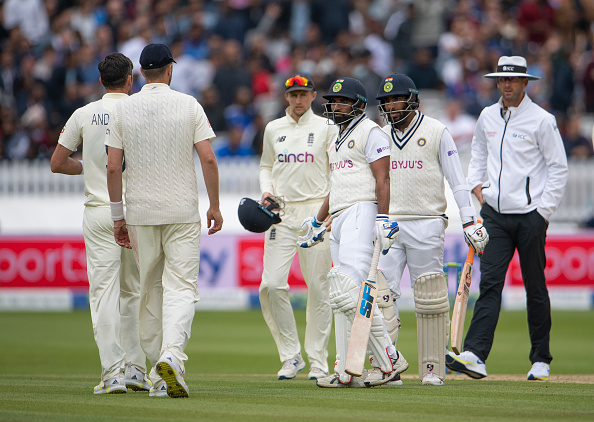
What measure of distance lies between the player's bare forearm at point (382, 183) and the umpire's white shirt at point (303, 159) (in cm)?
177

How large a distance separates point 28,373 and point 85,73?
1095 cm

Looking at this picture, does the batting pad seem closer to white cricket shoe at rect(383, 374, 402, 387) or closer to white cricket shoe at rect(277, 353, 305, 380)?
white cricket shoe at rect(383, 374, 402, 387)

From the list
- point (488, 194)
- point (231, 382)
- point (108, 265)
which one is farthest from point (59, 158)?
point (488, 194)

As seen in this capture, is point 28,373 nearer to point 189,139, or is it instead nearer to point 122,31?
point 189,139

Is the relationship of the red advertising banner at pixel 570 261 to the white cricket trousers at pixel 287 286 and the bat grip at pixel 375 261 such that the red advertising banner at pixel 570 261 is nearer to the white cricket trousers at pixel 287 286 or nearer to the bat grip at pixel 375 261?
the white cricket trousers at pixel 287 286

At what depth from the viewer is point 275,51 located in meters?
21.4

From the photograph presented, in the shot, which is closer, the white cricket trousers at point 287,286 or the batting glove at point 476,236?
the batting glove at point 476,236

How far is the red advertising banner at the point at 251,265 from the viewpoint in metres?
15.8

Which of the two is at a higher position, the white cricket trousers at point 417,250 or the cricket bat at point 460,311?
the white cricket trousers at point 417,250

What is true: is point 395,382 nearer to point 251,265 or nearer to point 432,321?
point 432,321

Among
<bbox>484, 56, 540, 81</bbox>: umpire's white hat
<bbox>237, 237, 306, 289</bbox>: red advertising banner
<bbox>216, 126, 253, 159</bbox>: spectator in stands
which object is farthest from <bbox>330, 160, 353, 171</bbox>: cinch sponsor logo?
<bbox>216, 126, 253, 159</bbox>: spectator in stands

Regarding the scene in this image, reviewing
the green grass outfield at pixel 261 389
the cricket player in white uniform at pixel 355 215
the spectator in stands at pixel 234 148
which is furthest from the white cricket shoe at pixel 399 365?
the spectator in stands at pixel 234 148

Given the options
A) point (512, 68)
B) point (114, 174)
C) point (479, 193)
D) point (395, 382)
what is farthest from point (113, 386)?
point (512, 68)

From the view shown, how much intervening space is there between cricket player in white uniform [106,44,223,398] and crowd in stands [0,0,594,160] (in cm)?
1072
